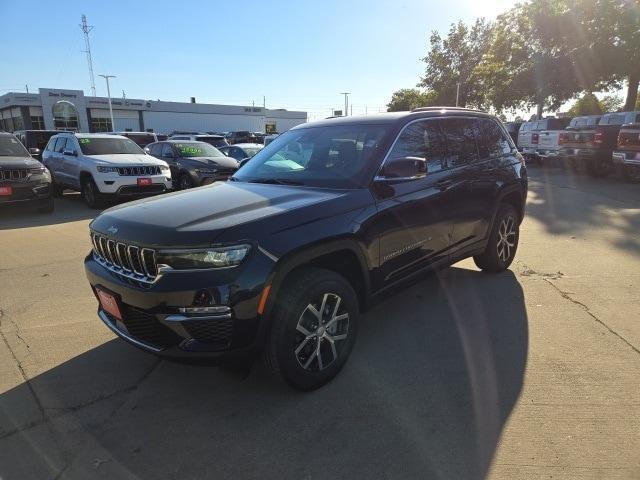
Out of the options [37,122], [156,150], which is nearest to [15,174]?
[156,150]

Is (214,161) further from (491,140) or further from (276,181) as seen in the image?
(276,181)

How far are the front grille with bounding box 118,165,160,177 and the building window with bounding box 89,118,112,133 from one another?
55.3m

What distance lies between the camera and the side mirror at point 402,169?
11.2ft

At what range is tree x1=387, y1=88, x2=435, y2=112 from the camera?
45291 millimetres

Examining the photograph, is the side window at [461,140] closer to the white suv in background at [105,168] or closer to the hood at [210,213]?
the hood at [210,213]

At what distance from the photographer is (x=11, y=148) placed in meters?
10.3

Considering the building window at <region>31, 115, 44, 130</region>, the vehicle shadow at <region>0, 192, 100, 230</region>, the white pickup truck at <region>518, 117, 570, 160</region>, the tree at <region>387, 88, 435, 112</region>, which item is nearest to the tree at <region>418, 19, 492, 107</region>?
the tree at <region>387, 88, 435, 112</region>

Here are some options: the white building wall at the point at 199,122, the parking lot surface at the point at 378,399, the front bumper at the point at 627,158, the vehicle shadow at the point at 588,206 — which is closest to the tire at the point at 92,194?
the parking lot surface at the point at 378,399

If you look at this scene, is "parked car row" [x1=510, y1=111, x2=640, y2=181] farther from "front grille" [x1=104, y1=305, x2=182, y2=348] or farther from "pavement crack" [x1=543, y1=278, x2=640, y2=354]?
"front grille" [x1=104, y1=305, x2=182, y2=348]

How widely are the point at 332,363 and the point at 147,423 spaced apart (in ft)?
4.03

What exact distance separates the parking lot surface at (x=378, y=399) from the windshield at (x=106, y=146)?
7363mm

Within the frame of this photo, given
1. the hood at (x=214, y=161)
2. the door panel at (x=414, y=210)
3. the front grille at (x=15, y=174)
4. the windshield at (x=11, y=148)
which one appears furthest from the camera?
the hood at (x=214, y=161)

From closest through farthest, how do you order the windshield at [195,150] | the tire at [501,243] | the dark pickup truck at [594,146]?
the tire at [501,243] < the windshield at [195,150] < the dark pickup truck at [594,146]

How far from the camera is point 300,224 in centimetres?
293
